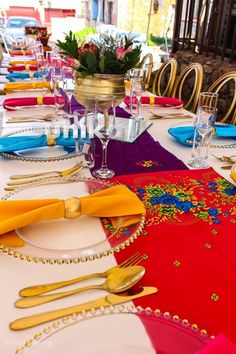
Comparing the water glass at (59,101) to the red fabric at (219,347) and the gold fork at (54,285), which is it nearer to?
the gold fork at (54,285)

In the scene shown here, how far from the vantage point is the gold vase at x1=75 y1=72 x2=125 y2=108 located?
955 millimetres

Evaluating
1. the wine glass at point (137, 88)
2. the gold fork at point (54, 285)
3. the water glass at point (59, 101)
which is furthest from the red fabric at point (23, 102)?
the gold fork at point (54, 285)

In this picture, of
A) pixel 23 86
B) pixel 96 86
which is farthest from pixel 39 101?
pixel 96 86

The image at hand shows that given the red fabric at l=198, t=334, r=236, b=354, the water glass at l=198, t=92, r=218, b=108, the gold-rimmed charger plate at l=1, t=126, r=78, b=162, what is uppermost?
the water glass at l=198, t=92, r=218, b=108

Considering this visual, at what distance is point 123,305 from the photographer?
1.46 ft

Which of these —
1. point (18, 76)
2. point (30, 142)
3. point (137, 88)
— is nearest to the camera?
point (30, 142)

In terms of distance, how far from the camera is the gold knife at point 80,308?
1.38 feet

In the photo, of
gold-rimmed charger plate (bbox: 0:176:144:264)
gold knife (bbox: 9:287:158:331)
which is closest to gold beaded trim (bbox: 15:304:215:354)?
gold knife (bbox: 9:287:158:331)

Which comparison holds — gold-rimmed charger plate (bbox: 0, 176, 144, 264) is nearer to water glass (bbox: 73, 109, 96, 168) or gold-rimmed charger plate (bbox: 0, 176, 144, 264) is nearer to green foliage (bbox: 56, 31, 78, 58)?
water glass (bbox: 73, 109, 96, 168)

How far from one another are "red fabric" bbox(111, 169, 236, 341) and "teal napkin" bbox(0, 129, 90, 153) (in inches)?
8.3

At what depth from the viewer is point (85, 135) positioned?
2.95 ft

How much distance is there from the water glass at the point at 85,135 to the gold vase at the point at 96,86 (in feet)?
0.38

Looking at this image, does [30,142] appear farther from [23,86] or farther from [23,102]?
[23,86]

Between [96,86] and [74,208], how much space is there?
463mm
